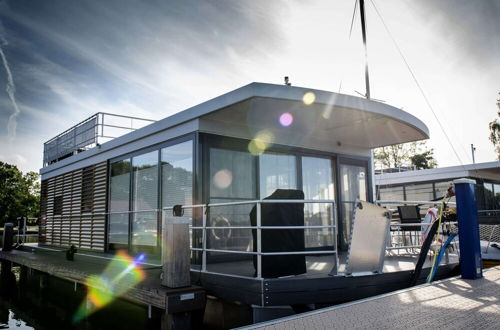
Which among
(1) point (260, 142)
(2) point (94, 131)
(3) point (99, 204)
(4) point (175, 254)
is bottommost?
(4) point (175, 254)

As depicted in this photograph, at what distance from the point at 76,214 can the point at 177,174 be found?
16.4 feet

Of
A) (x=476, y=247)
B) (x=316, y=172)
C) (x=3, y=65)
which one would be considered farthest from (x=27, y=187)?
(x=476, y=247)

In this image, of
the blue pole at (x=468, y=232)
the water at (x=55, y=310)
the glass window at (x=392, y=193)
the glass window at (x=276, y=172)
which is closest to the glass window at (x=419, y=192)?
the glass window at (x=392, y=193)

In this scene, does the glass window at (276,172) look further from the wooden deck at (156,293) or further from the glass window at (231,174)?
the wooden deck at (156,293)

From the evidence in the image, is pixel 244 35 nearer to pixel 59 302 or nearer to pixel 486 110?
pixel 59 302

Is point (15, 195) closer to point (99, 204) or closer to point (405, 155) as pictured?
point (99, 204)

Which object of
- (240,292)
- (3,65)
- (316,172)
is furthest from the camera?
(3,65)

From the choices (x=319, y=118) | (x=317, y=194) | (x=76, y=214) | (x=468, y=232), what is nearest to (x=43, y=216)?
(x=76, y=214)

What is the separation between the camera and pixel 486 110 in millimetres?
28375

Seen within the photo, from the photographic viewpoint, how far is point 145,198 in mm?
7684

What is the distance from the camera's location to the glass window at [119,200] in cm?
827

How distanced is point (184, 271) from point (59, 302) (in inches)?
204

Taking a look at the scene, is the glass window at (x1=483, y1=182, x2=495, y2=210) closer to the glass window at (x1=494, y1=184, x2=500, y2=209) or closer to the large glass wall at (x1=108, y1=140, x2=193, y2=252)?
the glass window at (x1=494, y1=184, x2=500, y2=209)

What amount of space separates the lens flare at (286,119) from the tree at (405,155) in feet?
103
